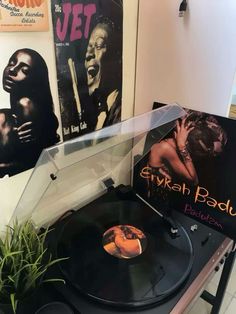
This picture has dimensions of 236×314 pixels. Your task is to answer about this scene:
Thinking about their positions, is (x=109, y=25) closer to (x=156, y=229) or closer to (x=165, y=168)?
(x=165, y=168)

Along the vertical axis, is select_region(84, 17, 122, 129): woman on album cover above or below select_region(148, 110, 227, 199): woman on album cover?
above

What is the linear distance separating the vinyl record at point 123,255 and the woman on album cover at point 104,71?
419 mm

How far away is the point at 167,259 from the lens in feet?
3.27

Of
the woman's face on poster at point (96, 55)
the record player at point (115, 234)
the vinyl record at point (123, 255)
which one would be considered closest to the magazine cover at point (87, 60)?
the woman's face on poster at point (96, 55)

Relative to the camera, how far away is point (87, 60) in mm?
1093

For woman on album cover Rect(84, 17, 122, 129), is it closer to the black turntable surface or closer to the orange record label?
the orange record label

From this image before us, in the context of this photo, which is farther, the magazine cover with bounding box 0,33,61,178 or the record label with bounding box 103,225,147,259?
the record label with bounding box 103,225,147,259

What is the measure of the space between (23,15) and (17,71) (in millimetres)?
166

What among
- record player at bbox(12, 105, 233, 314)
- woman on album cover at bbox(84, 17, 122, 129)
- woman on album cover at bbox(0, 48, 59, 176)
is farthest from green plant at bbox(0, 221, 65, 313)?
woman on album cover at bbox(84, 17, 122, 129)

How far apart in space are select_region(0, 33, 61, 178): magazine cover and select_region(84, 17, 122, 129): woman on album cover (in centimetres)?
18

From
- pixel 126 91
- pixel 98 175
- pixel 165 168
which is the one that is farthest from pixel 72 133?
pixel 165 168

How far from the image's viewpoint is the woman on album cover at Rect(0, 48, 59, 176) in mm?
911

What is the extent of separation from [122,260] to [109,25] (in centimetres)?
90

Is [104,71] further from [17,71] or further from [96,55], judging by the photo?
[17,71]
